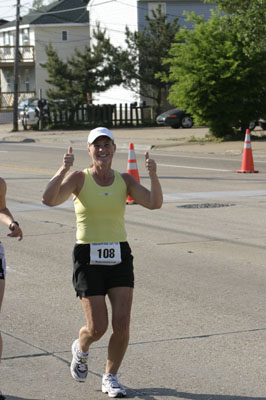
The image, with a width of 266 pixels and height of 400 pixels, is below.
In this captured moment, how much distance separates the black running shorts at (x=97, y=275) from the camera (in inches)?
196

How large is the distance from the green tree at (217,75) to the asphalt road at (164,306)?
15.3 metres

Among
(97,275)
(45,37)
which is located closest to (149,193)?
(97,275)

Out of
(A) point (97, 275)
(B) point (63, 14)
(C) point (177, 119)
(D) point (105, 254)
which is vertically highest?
(B) point (63, 14)

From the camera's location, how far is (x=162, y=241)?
1058cm

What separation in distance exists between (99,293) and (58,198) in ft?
2.19

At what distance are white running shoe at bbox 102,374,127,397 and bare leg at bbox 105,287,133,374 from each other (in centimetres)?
4

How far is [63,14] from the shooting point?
2756 inches

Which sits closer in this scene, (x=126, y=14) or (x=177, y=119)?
(x=177, y=119)

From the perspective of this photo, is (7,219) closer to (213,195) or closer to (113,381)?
(113,381)

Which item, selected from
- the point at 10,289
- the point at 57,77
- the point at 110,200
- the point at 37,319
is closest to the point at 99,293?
the point at 110,200

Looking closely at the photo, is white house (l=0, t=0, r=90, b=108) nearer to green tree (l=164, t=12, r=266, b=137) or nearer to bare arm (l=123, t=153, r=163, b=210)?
green tree (l=164, t=12, r=266, b=137)

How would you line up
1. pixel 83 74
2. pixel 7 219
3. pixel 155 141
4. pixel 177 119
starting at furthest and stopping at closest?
pixel 83 74 < pixel 177 119 < pixel 155 141 < pixel 7 219

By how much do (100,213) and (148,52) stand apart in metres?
44.7

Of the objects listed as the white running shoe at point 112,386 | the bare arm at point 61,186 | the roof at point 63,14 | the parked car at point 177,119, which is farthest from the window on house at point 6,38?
the white running shoe at point 112,386
